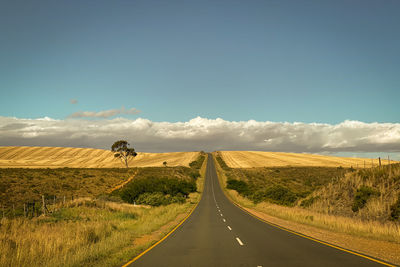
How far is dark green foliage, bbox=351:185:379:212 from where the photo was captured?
A: 23.8m

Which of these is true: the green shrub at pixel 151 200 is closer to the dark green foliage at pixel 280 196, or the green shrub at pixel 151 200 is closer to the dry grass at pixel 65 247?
the dark green foliage at pixel 280 196

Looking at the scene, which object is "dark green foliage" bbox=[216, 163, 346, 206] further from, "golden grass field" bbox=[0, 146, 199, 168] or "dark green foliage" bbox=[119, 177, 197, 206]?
"golden grass field" bbox=[0, 146, 199, 168]

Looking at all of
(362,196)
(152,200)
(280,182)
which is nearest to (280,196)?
(362,196)

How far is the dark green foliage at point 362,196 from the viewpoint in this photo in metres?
23.8

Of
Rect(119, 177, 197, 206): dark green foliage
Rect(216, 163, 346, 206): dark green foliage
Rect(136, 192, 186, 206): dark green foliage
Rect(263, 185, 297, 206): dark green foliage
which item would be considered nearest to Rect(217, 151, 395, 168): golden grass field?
Rect(216, 163, 346, 206): dark green foliage

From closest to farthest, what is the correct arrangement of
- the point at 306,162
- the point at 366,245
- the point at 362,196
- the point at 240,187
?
the point at 366,245 < the point at 362,196 < the point at 240,187 < the point at 306,162

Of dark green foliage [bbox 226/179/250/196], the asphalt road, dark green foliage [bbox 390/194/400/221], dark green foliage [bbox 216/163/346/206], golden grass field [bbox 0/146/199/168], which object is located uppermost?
golden grass field [bbox 0/146/199/168]

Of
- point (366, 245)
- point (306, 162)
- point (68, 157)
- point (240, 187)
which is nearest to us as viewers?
point (366, 245)

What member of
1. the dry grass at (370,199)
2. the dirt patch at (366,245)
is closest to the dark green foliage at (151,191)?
the dry grass at (370,199)

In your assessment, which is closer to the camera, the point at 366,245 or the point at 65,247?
the point at 65,247

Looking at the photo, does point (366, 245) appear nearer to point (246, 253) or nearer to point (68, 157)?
point (246, 253)

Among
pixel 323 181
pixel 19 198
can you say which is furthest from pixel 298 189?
pixel 19 198

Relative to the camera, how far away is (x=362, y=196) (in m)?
24.2

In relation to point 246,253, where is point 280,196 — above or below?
below
